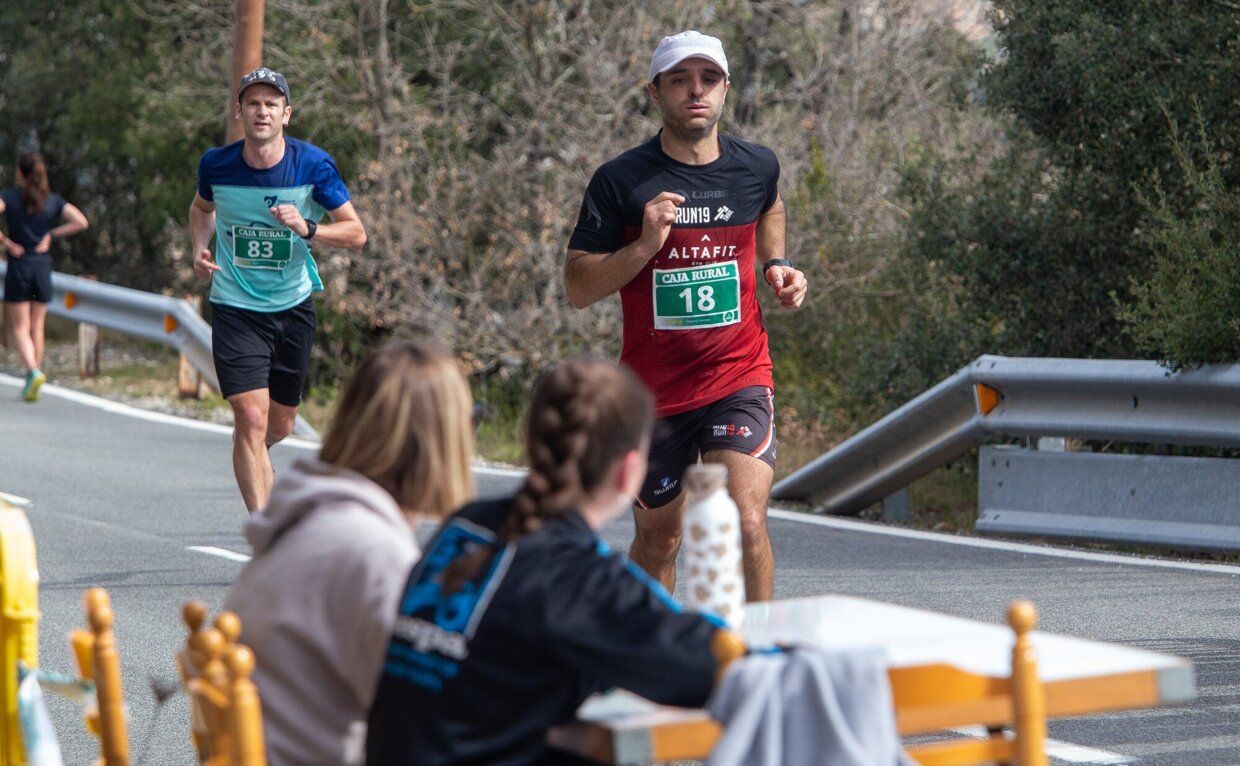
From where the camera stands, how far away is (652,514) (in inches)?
255

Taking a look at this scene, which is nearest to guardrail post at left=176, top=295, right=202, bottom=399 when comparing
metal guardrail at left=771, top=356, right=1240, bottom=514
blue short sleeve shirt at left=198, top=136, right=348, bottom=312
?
metal guardrail at left=771, top=356, right=1240, bottom=514

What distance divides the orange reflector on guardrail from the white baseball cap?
15.2 ft

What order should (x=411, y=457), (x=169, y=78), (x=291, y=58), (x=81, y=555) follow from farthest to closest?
(x=169, y=78) < (x=291, y=58) < (x=81, y=555) < (x=411, y=457)

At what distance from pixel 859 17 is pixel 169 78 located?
780cm

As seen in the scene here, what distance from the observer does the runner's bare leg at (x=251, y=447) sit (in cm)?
877

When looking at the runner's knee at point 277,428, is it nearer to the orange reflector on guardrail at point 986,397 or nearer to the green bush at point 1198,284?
the orange reflector on guardrail at point 986,397

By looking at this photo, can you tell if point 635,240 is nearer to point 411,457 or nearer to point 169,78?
point 411,457

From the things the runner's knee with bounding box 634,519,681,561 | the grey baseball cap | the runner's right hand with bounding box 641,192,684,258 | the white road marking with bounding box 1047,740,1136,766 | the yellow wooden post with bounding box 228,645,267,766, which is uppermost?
the grey baseball cap

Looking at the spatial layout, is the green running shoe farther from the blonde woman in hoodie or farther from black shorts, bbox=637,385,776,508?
the blonde woman in hoodie

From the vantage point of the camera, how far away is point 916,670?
312cm

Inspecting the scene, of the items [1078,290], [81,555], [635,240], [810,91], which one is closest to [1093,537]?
[1078,290]

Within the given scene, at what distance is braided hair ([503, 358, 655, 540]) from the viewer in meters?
3.13

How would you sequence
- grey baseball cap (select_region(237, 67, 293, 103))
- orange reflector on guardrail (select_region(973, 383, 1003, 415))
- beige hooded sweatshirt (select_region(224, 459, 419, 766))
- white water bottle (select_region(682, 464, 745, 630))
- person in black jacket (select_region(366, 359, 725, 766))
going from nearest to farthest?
person in black jacket (select_region(366, 359, 725, 766)) → beige hooded sweatshirt (select_region(224, 459, 419, 766)) → white water bottle (select_region(682, 464, 745, 630)) → grey baseball cap (select_region(237, 67, 293, 103)) → orange reflector on guardrail (select_region(973, 383, 1003, 415))

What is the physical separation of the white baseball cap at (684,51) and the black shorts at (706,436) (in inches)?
43.2
